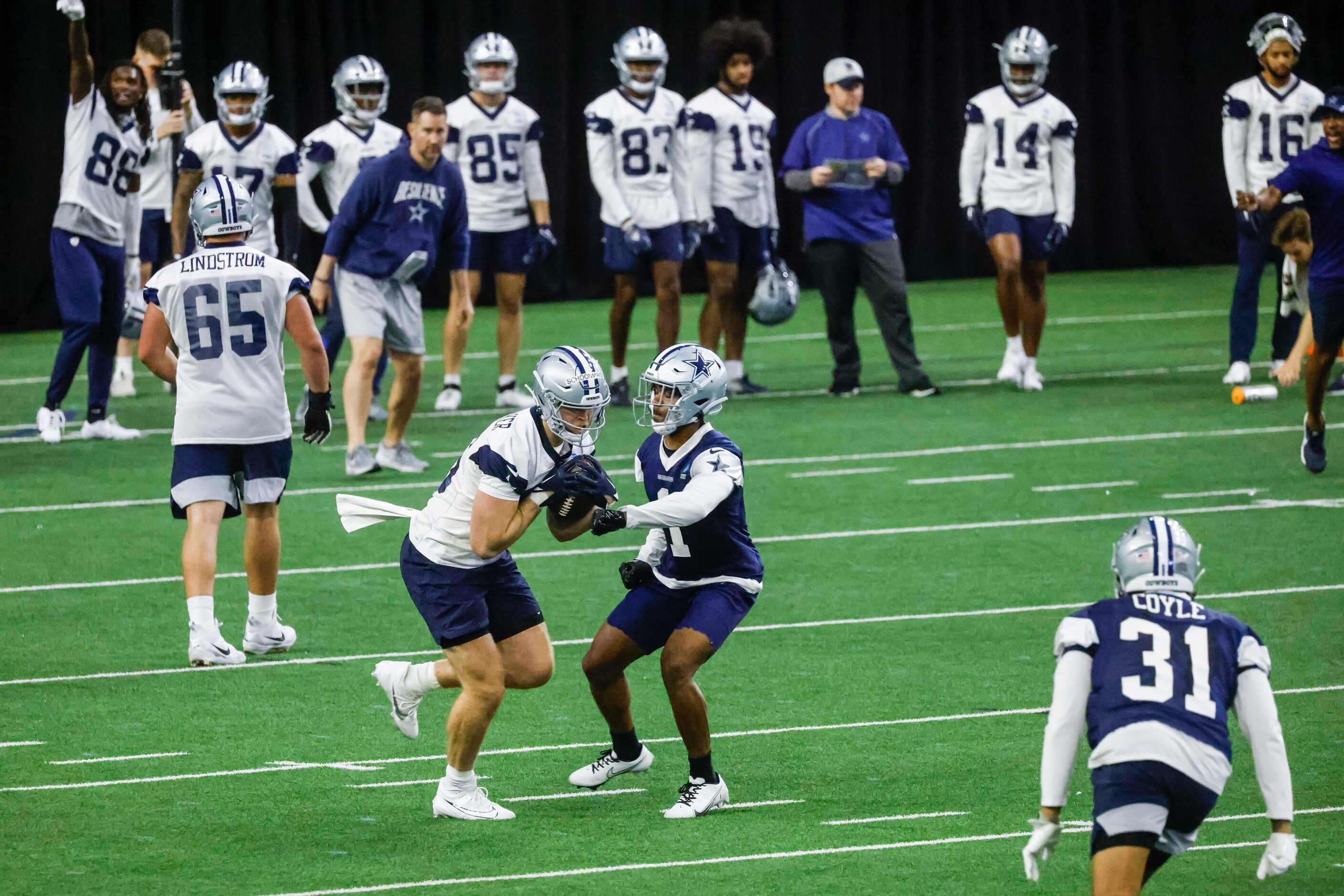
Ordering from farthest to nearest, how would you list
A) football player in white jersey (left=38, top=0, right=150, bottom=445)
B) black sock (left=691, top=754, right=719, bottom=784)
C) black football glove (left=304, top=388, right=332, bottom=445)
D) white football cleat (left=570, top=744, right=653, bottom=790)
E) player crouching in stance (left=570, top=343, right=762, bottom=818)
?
1. football player in white jersey (left=38, top=0, right=150, bottom=445)
2. black football glove (left=304, top=388, right=332, bottom=445)
3. white football cleat (left=570, top=744, right=653, bottom=790)
4. player crouching in stance (left=570, top=343, right=762, bottom=818)
5. black sock (left=691, top=754, right=719, bottom=784)

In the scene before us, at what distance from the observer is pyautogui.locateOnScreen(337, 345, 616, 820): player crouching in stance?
203 inches

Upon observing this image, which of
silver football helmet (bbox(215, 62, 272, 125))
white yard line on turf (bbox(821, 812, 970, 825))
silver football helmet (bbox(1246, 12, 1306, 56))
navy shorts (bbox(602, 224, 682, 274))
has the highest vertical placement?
silver football helmet (bbox(1246, 12, 1306, 56))

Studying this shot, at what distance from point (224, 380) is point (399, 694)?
65.6 inches

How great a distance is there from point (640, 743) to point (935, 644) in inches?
67.3

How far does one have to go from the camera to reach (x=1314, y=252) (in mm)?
9086

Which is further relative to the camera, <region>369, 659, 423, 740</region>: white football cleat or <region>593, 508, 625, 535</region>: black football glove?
<region>369, 659, 423, 740</region>: white football cleat

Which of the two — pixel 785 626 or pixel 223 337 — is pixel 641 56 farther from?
pixel 223 337

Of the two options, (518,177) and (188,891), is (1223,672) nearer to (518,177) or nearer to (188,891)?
(188,891)

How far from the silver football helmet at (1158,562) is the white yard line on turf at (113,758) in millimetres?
2961

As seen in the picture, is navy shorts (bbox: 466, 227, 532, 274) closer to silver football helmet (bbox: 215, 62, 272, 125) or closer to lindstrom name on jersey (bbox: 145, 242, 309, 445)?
silver football helmet (bbox: 215, 62, 272, 125)

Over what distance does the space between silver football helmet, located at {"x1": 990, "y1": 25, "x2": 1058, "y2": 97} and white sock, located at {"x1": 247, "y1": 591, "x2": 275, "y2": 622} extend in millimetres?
6963

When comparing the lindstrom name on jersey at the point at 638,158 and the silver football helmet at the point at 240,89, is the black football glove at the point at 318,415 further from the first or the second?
the lindstrom name on jersey at the point at 638,158

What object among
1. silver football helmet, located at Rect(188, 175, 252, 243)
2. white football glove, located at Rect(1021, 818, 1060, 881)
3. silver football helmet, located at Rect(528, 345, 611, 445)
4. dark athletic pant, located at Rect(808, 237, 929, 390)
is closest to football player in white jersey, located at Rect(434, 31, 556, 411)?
dark athletic pant, located at Rect(808, 237, 929, 390)

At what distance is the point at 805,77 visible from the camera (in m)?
19.0
